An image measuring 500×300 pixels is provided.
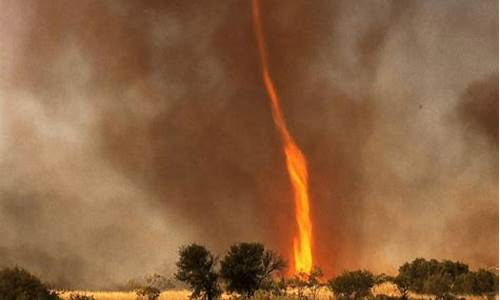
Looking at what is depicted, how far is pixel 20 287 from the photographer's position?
1335 inches

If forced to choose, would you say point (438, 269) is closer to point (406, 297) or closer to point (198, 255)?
point (406, 297)

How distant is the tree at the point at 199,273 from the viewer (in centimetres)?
3953

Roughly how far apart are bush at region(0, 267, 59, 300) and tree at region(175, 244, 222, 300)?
8.20m

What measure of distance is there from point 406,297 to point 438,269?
7.46 m

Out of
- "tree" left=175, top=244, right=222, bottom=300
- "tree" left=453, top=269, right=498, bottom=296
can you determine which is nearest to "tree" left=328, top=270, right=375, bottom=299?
"tree" left=453, top=269, right=498, bottom=296

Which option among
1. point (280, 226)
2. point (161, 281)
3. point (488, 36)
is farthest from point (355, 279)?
point (488, 36)

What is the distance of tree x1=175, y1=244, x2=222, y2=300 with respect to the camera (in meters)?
39.5

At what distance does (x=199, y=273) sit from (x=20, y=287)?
34.9ft

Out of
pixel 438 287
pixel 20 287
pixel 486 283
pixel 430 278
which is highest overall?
pixel 430 278

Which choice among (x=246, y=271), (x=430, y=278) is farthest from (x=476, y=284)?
(x=246, y=271)

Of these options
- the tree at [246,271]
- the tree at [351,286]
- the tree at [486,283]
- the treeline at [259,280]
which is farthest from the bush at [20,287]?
the tree at [486,283]

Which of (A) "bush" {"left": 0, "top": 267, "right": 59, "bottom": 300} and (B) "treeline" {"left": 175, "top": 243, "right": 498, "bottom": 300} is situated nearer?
(A) "bush" {"left": 0, "top": 267, "right": 59, "bottom": 300}

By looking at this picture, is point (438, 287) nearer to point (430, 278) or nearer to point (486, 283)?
point (430, 278)

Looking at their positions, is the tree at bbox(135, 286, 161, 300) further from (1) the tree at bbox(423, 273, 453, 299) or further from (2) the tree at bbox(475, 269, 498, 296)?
(2) the tree at bbox(475, 269, 498, 296)
